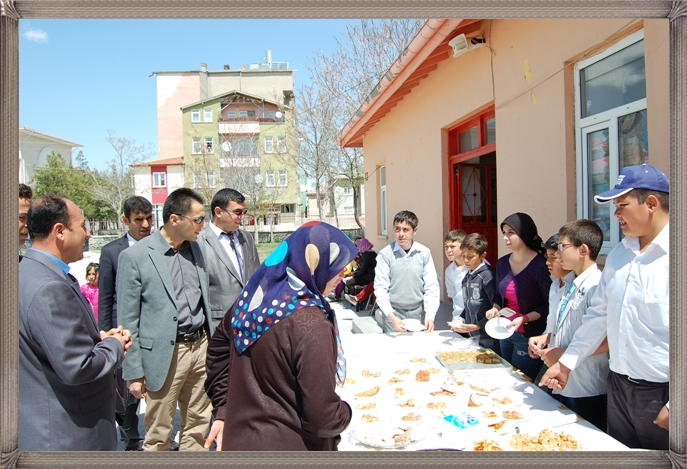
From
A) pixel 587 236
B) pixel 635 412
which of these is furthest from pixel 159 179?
pixel 635 412

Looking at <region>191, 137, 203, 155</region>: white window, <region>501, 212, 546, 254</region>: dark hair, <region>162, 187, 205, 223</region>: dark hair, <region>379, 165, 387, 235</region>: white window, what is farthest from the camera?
<region>379, 165, 387, 235</region>: white window

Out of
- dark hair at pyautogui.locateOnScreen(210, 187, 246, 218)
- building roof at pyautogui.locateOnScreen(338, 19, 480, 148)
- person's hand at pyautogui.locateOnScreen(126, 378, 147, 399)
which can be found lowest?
person's hand at pyautogui.locateOnScreen(126, 378, 147, 399)

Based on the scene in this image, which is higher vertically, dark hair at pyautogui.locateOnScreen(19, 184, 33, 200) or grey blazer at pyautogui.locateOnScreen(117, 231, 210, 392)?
dark hair at pyautogui.locateOnScreen(19, 184, 33, 200)

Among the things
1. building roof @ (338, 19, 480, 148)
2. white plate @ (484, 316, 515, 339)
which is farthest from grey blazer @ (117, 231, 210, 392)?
building roof @ (338, 19, 480, 148)

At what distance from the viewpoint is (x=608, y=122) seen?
10.4 ft

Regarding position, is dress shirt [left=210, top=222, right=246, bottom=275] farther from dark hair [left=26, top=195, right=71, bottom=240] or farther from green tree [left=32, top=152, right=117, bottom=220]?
dark hair [left=26, top=195, right=71, bottom=240]

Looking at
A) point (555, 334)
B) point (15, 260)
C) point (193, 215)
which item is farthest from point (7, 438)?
point (555, 334)

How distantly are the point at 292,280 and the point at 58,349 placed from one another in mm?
930

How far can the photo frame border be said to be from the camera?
1.09 metres

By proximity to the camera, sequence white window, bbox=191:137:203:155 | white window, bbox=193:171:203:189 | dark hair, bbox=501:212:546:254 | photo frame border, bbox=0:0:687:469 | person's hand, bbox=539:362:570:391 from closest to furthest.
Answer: photo frame border, bbox=0:0:687:469 < person's hand, bbox=539:362:570:391 < dark hair, bbox=501:212:546:254 < white window, bbox=193:171:203:189 < white window, bbox=191:137:203:155

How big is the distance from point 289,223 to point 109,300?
14.6m

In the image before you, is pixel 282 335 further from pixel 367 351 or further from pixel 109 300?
pixel 109 300

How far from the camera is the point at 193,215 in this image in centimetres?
282

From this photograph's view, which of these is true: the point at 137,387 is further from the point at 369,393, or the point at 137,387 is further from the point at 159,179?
the point at 159,179
